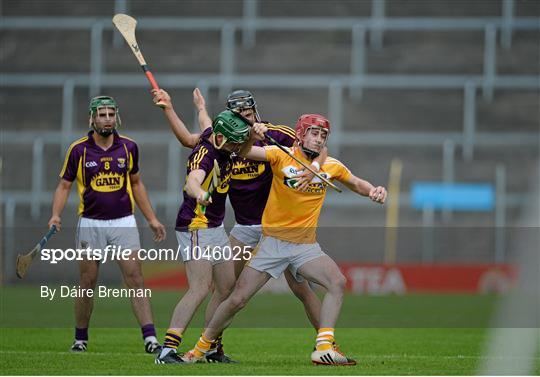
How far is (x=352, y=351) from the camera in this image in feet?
34.4

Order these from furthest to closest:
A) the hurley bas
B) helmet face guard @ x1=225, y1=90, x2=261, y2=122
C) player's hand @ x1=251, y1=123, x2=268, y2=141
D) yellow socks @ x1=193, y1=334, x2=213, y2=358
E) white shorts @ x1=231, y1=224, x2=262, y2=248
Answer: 1. the hurley bas
2. white shorts @ x1=231, y1=224, x2=262, y2=248
3. helmet face guard @ x1=225, y1=90, x2=261, y2=122
4. yellow socks @ x1=193, y1=334, x2=213, y2=358
5. player's hand @ x1=251, y1=123, x2=268, y2=141

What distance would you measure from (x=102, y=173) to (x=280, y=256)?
2.34m

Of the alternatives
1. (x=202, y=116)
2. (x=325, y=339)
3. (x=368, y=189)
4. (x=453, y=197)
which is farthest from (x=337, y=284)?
(x=453, y=197)

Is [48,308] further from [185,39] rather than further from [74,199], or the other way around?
[185,39]

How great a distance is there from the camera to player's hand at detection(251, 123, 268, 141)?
8859mm

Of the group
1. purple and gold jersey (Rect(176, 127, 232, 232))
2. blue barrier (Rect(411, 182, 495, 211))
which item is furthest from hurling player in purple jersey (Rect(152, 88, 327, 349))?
blue barrier (Rect(411, 182, 495, 211))

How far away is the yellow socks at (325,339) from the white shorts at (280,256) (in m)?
0.54

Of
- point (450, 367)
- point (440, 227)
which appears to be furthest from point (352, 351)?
point (440, 227)

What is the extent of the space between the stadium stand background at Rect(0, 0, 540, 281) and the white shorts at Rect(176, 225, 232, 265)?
1266 cm

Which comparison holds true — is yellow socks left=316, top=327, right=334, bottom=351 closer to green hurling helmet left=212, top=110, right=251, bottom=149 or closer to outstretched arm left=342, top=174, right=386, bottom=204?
outstretched arm left=342, top=174, right=386, bottom=204

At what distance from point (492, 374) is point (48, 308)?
28.8 feet

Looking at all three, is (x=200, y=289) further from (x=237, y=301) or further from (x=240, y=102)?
(x=240, y=102)

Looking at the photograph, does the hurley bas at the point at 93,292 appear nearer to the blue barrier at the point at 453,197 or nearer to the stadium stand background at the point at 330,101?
the stadium stand background at the point at 330,101

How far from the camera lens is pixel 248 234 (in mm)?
9820
